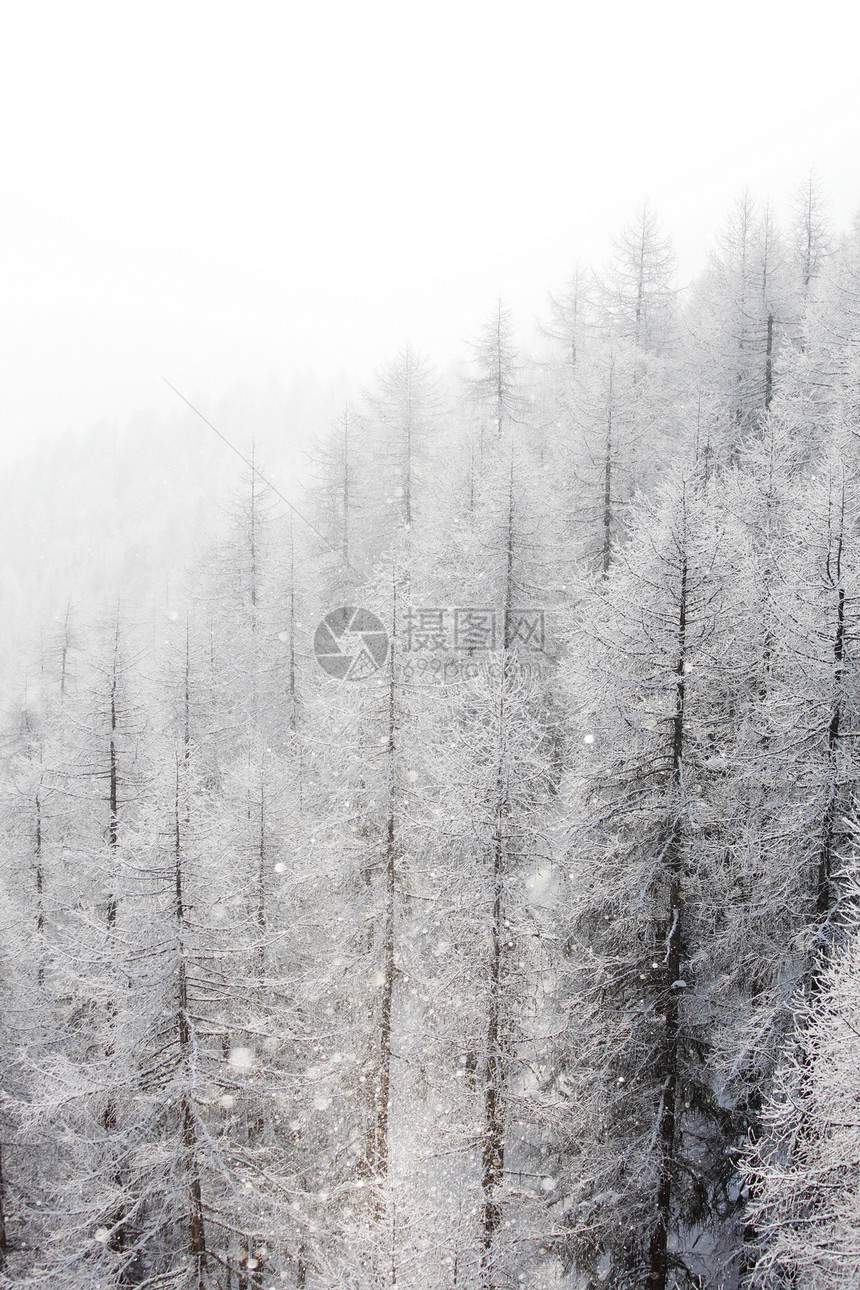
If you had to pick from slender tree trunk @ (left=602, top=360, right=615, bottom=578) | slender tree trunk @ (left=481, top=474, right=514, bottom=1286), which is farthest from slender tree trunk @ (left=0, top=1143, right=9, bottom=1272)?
slender tree trunk @ (left=602, top=360, right=615, bottom=578)

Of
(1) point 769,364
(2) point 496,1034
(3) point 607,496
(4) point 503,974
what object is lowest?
(2) point 496,1034

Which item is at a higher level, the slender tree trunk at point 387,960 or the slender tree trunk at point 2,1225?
the slender tree trunk at point 387,960

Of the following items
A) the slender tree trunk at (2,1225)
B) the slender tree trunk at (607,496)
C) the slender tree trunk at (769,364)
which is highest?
the slender tree trunk at (769,364)

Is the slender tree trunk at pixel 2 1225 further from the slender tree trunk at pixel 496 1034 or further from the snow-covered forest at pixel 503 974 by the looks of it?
the slender tree trunk at pixel 496 1034

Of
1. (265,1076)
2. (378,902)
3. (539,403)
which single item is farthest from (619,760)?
(539,403)

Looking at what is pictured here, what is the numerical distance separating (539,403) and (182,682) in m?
24.0

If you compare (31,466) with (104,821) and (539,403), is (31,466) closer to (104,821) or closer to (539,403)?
(539,403)

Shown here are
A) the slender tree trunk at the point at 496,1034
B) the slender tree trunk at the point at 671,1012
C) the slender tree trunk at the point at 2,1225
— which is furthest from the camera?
the slender tree trunk at the point at 2,1225

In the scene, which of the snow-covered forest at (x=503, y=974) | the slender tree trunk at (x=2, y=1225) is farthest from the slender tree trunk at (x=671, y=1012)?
the slender tree trunk at (x=2, y=1225)

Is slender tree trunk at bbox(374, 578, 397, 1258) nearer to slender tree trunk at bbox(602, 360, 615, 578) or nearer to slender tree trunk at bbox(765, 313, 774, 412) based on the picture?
slender tree trunk at bbox(602, 360, 615, 578)

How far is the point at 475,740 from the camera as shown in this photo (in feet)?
39.0

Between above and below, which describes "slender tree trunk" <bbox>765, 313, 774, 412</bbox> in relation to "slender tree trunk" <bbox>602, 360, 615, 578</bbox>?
above

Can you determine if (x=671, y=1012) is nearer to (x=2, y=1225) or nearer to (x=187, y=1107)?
(x=187, y=1107)

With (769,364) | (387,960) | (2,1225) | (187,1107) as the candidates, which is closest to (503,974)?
(387,960)
